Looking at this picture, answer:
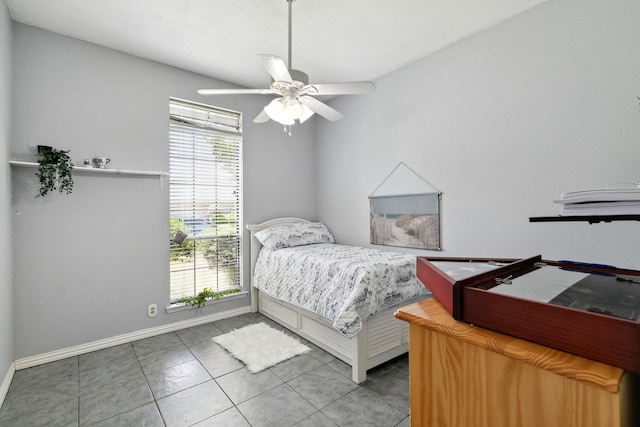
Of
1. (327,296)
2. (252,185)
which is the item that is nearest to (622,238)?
(327,296)

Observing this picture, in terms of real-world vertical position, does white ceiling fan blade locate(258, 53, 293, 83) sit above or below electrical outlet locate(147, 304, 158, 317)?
above

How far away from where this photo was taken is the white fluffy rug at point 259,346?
244 cm

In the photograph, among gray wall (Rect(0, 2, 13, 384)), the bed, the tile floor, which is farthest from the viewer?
the bed

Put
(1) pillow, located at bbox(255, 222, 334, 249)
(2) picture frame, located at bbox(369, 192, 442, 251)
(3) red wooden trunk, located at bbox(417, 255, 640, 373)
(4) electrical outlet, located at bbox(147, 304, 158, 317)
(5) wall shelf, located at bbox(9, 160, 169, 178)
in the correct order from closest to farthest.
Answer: (3) red wooden trunk, located at bbox(417, 255, 640, 373) < (5) wall shelf, located at bbox(9, 160, 169, 178) < (2) picture frame, located at bbox(369, 192, 442, 251) < (4) electrical outlet, located at bbox(147, 304, 158, 317) < (1) pillow, located at bbox(255, 222, 334, 249)

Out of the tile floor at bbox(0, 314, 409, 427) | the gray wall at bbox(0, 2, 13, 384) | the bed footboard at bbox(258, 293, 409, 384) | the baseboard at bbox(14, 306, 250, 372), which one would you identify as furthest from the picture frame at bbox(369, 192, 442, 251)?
the gray wall at bbox(0, 2, 13, 384)

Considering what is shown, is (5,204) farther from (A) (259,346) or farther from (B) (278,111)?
(A) (259,346)

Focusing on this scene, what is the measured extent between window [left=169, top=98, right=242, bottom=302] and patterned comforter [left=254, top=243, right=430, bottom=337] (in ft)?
2.36

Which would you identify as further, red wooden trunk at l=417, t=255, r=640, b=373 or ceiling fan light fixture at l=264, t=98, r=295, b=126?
ceiling fan light fixture at l=264, t=98, r=295, b=126

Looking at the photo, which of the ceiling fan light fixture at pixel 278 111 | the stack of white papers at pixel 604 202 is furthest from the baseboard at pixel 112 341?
the stack of white papers at pixel 604 202

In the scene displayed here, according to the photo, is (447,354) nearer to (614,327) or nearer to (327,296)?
(614,327)

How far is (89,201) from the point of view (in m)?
2.66

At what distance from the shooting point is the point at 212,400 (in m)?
1.97

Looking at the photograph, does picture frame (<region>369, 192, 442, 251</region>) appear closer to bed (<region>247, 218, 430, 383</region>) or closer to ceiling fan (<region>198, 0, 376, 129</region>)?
bed (<region>247, 218, 430, 383</region>)

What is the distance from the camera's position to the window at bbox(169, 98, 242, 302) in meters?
3.18
